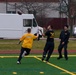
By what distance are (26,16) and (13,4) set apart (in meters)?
22.7

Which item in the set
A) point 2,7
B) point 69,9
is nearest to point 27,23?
point 69,9

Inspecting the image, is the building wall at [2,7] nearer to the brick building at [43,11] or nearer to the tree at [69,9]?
the brick building at [43,11]

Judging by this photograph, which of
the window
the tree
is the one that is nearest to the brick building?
the tree

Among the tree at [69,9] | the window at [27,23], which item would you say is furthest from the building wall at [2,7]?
the window at [27,23]

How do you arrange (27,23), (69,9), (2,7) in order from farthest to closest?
(2,7), (69,9), (27,23)

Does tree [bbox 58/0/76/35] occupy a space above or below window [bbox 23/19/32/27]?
above

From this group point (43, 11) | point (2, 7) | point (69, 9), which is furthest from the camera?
point (2, 7)

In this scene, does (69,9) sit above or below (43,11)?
above

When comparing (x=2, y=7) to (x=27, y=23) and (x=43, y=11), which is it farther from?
(x=27, y=23)

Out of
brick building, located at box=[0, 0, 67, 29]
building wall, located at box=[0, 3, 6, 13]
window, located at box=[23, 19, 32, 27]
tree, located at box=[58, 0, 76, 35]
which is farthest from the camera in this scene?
building wall, located at box=[0, 3, 6, 13]

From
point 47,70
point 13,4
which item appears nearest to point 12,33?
point 13,4

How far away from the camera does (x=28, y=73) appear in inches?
621

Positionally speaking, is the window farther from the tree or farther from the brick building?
the brick building

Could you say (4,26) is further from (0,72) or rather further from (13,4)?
(0,72)
